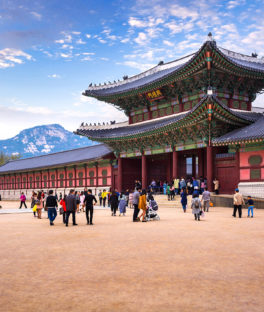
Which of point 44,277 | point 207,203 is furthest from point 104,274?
point 207,203

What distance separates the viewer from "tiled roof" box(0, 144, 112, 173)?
1790 inches

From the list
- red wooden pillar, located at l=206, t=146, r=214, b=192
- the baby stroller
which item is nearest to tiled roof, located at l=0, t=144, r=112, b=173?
red wooden pillar, located at l=206, t=146, r=214, b=192

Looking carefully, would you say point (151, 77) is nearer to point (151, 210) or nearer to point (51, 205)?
point (151, 210)

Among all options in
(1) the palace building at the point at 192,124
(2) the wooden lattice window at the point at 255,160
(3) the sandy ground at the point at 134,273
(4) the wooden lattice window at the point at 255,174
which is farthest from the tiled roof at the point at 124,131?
(3) the sandy ground at the point at 134,273

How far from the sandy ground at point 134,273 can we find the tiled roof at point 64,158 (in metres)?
30.6

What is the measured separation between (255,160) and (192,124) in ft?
19.2

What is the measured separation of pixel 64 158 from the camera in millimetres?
53438

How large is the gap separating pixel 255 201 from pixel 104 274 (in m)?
21.0

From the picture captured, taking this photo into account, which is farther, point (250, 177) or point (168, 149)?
Answer: point (168, 149)

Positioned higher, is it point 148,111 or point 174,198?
point 148,111

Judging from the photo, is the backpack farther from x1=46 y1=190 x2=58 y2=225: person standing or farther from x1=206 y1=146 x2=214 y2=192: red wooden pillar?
x1=206 y1=146 x2=214 y2=192: red wooden pillar

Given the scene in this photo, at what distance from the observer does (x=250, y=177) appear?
93.1 ft

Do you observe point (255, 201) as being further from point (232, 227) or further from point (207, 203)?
point (232, 227)

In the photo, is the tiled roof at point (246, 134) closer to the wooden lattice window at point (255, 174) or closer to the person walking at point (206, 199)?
the wooden lattice window at point (255, 174)
